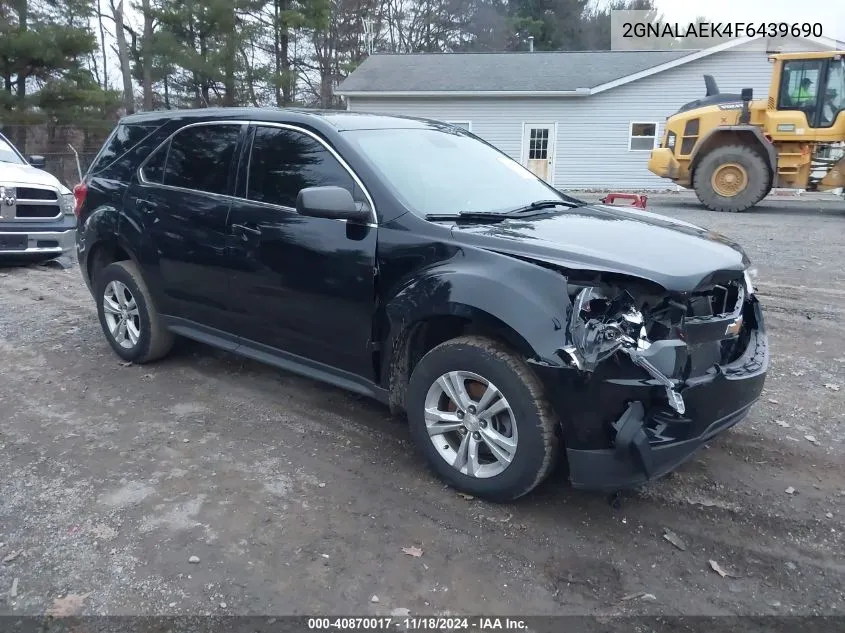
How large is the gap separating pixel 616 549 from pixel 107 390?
3.67 m

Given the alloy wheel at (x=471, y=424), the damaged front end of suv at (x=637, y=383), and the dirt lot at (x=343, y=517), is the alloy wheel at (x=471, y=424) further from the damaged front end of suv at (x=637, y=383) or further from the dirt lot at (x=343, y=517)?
the damaged front end of suv at (x=637, y=383)

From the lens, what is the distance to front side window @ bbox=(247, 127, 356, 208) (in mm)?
4188

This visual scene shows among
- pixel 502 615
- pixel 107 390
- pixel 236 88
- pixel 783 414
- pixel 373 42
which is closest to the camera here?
pixel 502 615

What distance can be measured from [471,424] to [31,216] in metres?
8.34

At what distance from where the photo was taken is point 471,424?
11.5 feet

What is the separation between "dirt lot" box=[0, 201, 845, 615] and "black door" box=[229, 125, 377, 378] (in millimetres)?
615

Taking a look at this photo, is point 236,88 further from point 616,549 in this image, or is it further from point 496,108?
point 616,549

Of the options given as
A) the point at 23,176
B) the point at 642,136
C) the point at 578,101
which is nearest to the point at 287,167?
the point at 23,176

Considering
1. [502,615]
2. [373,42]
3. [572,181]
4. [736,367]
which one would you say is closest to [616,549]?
[502,615]

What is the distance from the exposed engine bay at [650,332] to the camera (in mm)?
3029

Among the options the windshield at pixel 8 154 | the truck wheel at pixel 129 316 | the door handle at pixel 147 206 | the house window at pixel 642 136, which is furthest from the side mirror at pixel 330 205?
the house window at pixel 642 136

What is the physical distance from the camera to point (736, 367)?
11.3ft

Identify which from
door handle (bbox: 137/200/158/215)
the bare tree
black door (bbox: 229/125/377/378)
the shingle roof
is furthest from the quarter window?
the bare tree

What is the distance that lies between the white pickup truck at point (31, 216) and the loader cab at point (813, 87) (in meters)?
13.7
